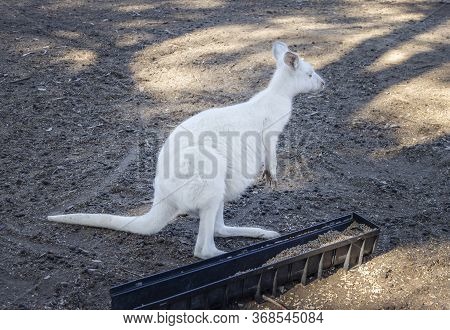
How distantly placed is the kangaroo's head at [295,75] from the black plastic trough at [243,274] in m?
0.79

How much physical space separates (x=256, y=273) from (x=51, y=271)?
3.45 feet

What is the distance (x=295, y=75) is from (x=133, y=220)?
1.20 metres

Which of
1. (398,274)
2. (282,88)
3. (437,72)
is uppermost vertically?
(282,88)

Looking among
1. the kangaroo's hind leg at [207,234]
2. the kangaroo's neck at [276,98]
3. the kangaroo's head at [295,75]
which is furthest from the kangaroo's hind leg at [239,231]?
the kangaroo's head at [295,75]

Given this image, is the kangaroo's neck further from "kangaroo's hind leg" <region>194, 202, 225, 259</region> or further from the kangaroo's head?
"kangaroo's hind leg" <region>194, 202, 225, 259</region>

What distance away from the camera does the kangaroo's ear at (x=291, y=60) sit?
3670 millimetres

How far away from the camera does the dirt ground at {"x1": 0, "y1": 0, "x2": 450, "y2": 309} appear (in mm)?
3387

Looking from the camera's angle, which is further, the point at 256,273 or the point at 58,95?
the point at 58,95

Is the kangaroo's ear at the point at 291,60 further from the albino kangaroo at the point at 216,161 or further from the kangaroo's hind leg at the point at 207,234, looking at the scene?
the kangaroo's hind leg at the point at 207,234

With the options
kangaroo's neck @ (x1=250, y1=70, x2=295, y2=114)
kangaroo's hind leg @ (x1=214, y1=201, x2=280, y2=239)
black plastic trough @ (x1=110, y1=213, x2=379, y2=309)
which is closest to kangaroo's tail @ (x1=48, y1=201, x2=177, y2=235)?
kangaroo's hind leg @ (x1=214, y1=201, x2=280, y2=239)

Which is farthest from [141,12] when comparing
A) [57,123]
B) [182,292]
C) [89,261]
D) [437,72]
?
[182,292]

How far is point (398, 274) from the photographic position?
3.33 m

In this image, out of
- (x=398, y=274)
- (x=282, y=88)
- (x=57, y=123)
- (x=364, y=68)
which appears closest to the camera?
(x=398, y=274)

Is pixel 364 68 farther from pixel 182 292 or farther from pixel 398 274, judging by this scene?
pixel 182 292
